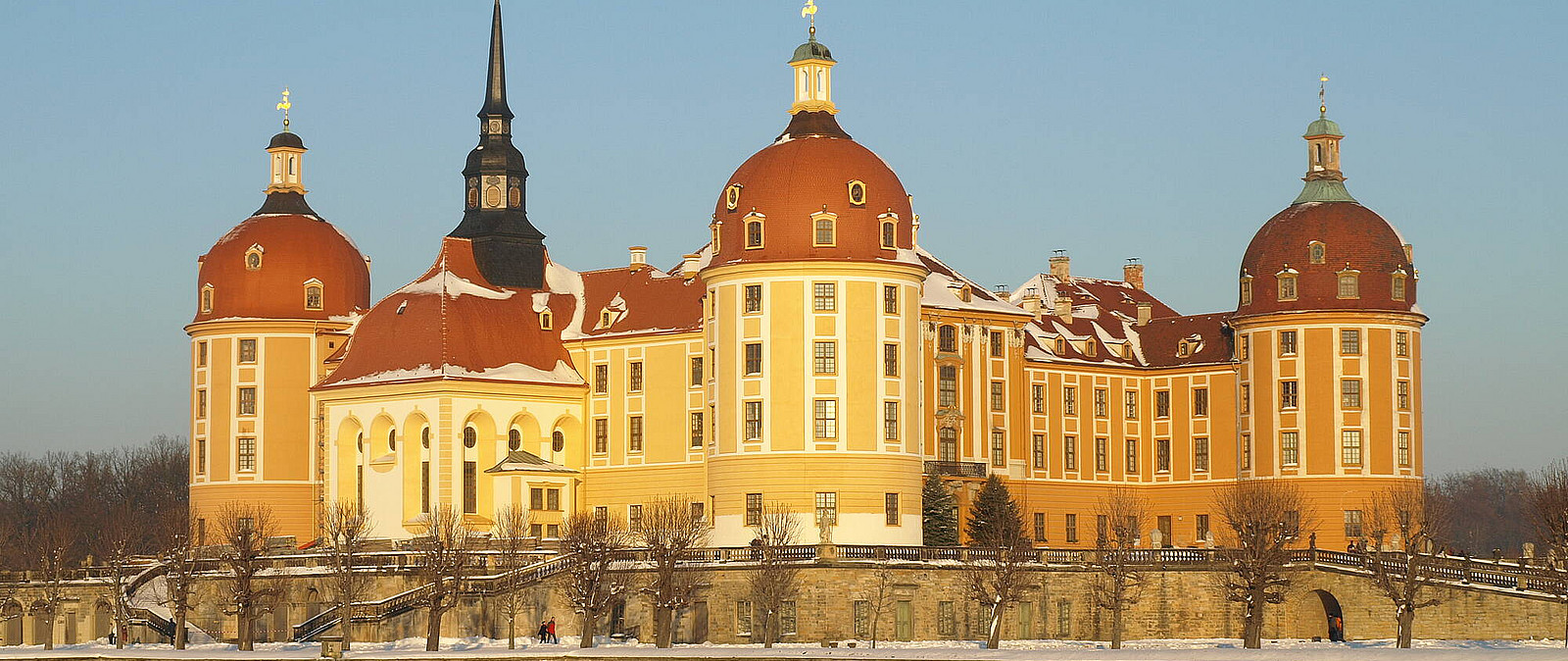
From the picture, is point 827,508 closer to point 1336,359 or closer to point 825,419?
point 825,419

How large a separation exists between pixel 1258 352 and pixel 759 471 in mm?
22179

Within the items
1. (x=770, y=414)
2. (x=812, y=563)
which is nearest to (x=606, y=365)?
(x=770, y=414)

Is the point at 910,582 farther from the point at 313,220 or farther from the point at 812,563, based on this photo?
the point at 313,220

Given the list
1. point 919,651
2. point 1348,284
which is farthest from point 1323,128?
point 919,651

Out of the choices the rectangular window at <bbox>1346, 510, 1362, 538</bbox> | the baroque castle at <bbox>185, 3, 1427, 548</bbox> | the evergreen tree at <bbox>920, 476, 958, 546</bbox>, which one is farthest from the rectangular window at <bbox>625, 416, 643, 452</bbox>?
the rectangular window at <bbox>1346, 510, 1362, 538</bbox>

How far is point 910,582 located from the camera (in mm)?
85125

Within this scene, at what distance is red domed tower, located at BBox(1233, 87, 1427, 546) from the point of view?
100 metres

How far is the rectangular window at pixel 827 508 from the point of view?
3573 inches

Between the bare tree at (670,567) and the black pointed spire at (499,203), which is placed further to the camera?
the black pointed spire at (499,203)

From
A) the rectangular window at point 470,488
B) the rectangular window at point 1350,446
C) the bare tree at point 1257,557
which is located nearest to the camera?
the bare tree at point 1257,557

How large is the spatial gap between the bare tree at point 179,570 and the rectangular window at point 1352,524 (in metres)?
40.7

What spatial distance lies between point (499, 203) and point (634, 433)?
A: 42.2 feet

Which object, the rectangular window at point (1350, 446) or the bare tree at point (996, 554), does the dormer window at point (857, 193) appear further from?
the rectangular window at point (1350, 446)

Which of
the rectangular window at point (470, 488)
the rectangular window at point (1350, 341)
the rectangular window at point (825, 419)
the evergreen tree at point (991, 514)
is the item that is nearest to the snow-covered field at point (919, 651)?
the evergreen tree at point (991, 514)
